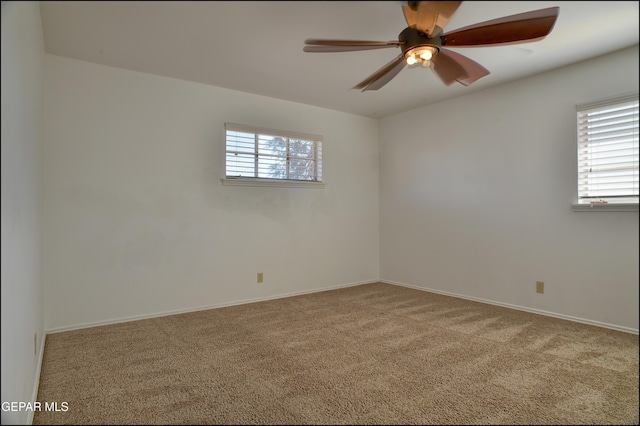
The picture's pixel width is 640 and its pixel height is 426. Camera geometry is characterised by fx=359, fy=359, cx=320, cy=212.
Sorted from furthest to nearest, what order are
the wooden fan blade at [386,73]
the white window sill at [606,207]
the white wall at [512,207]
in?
1. the white wall at [512,207]
2. the white window sill at [606,207]
3. the wooden fan blade at [386,73]

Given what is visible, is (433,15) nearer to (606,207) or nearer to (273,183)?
(606,207)

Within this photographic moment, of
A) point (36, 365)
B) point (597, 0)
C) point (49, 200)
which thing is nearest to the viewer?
point (36, 365)

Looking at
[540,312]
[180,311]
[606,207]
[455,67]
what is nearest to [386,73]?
[455,67]

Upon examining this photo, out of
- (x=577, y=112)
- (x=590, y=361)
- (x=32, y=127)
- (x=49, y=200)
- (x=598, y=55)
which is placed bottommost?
(x=590, y=361)

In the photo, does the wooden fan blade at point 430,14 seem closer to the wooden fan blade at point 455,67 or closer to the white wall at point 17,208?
the wooden fan blade at point 455,67

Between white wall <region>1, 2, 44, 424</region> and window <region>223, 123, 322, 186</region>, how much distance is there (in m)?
1.92

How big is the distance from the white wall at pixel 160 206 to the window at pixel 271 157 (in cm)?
9

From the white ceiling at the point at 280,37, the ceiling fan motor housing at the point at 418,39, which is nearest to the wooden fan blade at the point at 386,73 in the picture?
the ceiling fan motor housing at the point at 418,39

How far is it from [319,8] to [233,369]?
228 cm

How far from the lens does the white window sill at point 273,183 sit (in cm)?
376

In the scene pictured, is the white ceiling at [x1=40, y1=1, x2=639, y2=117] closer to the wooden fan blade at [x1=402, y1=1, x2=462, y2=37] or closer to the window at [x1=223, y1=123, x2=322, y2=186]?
the wooden fan blade at [x1=402, y1=1, x2=462, y2=37]

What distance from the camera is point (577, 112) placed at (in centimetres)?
307

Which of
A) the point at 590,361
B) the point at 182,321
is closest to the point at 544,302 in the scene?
the point at 590,361

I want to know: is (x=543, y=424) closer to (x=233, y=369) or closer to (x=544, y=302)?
(x=233, y=369)
